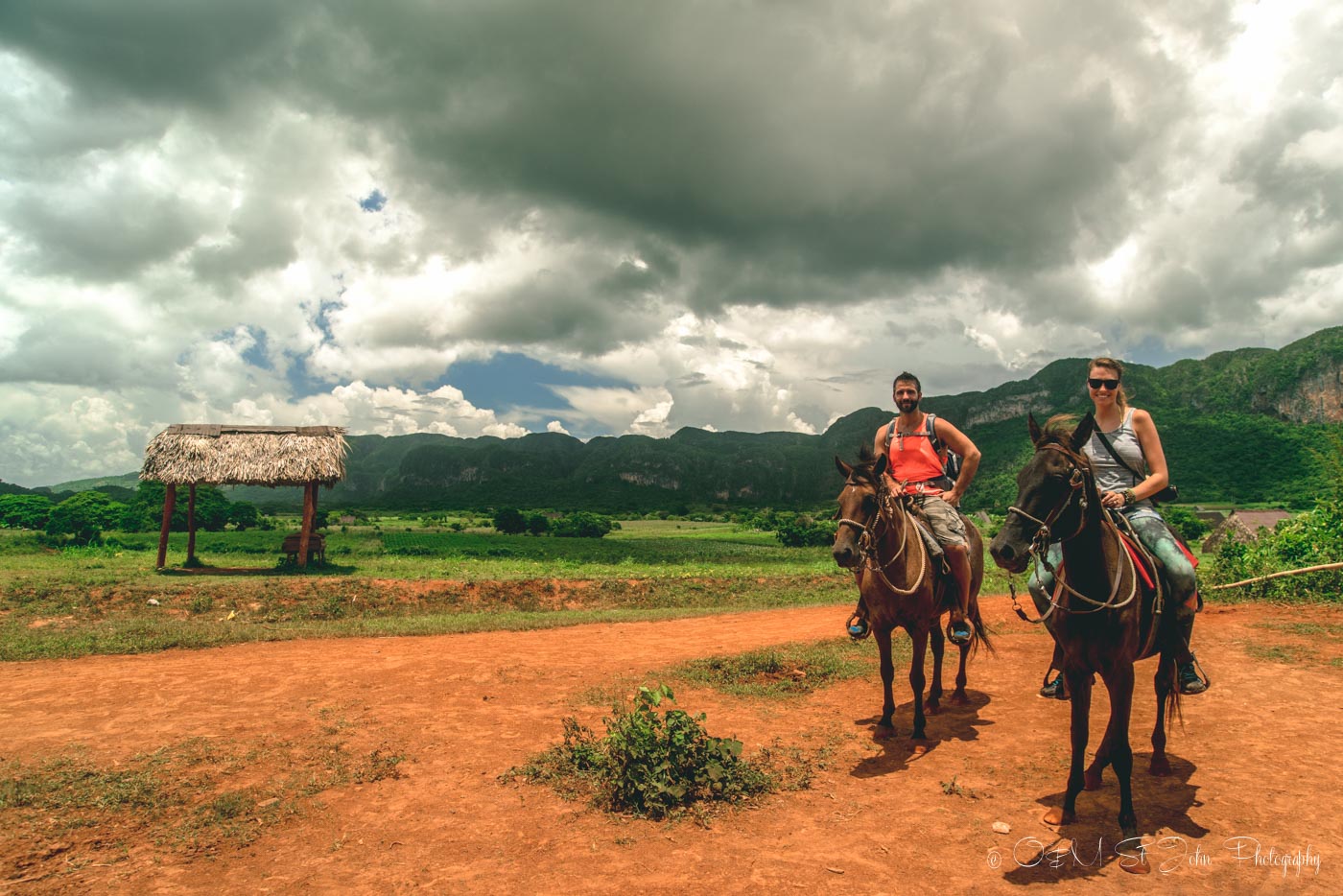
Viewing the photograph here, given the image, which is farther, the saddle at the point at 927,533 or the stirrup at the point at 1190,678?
the saddle at the point at 927,533

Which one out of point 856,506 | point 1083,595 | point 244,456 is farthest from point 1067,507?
point 244,456

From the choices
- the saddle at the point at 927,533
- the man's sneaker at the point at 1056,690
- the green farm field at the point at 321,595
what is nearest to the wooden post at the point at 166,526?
the green farm field at the point at 321,595

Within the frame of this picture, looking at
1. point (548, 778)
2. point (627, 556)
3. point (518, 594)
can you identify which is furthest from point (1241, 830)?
point (627, 556)

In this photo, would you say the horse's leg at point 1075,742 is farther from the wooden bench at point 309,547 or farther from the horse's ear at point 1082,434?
the wooden bench at point 309,547

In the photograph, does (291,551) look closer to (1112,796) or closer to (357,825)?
(357,825)

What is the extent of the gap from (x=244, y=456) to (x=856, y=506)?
76.5ft

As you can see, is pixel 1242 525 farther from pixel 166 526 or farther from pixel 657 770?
pixel 166 526

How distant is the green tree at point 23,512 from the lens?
34281 millimetres

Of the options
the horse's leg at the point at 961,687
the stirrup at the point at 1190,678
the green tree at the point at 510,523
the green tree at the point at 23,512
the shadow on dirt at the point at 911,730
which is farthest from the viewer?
the green tree at the point at 510,523

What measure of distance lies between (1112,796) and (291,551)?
24.7m

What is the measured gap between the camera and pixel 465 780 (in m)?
5.30

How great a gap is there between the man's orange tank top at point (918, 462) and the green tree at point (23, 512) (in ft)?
148

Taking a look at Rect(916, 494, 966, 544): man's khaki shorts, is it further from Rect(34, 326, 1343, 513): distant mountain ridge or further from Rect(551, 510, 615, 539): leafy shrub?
Rect(551, 510, 615, 539): leafy shrub

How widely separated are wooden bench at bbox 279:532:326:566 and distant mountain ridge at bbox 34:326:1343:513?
363 centimetres
